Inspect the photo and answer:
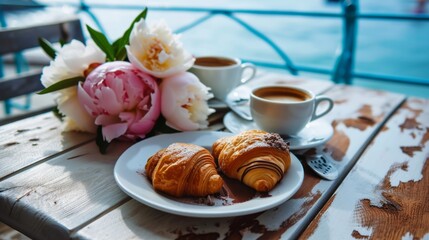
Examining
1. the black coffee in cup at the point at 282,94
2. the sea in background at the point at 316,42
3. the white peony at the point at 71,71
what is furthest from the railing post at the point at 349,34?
the sea in background at the point at 316,42

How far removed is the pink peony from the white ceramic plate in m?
0.05

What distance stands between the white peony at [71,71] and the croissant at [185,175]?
0.86 feet

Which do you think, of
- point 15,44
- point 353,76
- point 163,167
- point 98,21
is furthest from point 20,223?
point 98,21

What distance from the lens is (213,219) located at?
1.55 ft

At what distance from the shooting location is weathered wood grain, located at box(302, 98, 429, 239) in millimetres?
461

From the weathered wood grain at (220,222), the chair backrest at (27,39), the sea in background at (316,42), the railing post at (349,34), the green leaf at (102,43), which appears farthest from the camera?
the sea in background at (316,42)

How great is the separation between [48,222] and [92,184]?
94 millimetres

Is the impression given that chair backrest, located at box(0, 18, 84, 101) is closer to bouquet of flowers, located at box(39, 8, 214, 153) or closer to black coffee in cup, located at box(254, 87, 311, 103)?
bouquet of flowers, located at box(39, 8, 214, 153)

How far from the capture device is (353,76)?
151 centimetres

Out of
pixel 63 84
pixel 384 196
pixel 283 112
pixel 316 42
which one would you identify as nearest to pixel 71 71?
pixel 63 84

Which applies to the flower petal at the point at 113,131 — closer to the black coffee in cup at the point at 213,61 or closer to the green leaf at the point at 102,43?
the green leaf at the point at 102,43

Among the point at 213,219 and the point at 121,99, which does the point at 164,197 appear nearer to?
the point at 213,219

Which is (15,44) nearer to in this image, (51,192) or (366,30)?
(51,192)

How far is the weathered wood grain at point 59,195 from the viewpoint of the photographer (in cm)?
47
